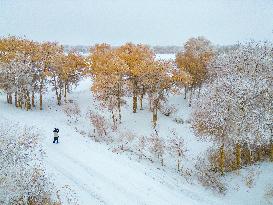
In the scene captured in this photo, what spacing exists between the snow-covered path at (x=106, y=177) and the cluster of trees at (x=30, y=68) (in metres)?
16.7

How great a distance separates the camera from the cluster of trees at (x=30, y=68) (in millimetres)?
58781

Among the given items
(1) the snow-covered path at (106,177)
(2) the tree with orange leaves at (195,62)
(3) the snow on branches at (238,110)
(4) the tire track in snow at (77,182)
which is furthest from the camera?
(2) the tree with orange leaves at (195,62)

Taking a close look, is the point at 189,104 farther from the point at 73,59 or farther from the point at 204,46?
the point at 73,59

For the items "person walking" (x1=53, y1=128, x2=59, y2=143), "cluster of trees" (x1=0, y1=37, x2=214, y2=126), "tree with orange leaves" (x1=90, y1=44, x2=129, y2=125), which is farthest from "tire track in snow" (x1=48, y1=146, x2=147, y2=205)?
"cluster of trees" (x1=0, y1=37, x2=214, y2=126)

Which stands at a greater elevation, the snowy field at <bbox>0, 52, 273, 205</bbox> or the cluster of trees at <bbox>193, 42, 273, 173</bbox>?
the cluster of trees at <bbox>193, 42, 273, 173</bbox>

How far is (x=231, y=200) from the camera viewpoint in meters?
36.8

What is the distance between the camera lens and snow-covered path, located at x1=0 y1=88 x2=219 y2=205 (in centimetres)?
3188

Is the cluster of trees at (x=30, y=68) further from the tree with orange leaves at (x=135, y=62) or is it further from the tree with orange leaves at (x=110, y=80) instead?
the tree with orange leaves at (x=135, y=62)

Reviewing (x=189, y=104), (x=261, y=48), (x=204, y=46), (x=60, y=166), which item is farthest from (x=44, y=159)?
(x=204, y=46)

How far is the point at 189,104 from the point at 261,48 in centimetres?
2200

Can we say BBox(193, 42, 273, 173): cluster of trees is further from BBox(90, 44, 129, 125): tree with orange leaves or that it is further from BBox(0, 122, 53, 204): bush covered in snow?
BBox(0, 122, 53, 204): bush covered in snow

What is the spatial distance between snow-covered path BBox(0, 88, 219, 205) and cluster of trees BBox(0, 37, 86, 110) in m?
16.7

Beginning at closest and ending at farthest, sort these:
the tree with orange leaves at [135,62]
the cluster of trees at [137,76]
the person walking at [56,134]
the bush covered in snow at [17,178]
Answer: the bush covered in snow at [17,178], the person walking at [56,134], the cluster of trees at [137,76], the tree with orange leaves at [135,62]

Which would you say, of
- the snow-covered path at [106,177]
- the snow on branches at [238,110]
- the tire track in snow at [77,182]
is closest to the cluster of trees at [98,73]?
the snow-covered path at [106,177]
